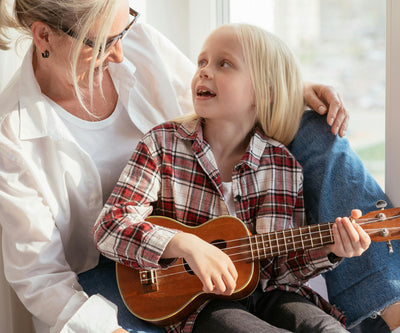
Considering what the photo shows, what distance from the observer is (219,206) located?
4.50ft

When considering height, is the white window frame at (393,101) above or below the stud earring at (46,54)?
below

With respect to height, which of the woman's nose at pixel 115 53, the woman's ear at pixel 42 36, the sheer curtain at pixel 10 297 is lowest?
the sheer curtain at pixel 10 297

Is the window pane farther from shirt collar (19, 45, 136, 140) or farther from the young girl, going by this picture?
shirt collar (19, 45, 136, 140)

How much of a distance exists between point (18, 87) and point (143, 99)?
14.7 inches

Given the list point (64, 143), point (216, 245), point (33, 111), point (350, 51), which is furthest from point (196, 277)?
point (350, 51)

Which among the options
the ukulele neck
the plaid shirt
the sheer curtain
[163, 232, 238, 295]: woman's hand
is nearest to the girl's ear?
the sheer curtain

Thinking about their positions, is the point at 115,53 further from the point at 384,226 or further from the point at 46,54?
the point at 384,226

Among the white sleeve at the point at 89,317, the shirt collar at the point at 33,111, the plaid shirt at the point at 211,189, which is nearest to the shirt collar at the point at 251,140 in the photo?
the plaid shirt at the point at 211,189

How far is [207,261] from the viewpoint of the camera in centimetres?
115

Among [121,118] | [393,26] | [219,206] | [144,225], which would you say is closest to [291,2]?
[393,26]

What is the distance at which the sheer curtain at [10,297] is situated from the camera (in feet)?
4.83

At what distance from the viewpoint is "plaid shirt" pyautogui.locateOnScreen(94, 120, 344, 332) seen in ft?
4.35

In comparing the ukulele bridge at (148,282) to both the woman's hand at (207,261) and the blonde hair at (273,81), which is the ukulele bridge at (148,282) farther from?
the blonde hair at (273,81)

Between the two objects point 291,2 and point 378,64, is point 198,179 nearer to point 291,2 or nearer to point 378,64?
point 378,64
